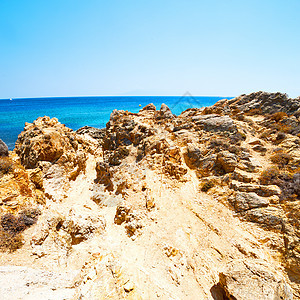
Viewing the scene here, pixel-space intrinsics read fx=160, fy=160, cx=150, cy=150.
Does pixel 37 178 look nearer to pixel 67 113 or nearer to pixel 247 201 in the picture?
pixel 247 201

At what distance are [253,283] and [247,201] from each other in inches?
194

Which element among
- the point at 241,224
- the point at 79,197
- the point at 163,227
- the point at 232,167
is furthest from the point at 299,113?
the point at 79,197

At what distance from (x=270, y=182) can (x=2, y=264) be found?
14455 millimetres

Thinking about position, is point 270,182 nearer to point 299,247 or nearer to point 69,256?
point 299,247

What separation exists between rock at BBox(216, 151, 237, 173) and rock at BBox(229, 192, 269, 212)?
2327mm

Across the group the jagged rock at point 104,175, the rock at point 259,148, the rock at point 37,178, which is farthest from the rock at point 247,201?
the rock at point 37,178

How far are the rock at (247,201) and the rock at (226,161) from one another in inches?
91.6

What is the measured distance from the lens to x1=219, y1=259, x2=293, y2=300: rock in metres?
5.66

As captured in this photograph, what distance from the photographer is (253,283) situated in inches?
235

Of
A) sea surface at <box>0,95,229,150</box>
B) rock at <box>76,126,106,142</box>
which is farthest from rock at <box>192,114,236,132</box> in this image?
rock at <box>76,126,106,142</box>

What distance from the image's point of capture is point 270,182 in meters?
10.4

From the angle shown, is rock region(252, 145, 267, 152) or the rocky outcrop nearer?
the rocky outcrop

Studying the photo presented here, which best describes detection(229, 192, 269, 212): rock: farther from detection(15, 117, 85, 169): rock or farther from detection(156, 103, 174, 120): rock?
detection(15, 117, 85, 169): rock

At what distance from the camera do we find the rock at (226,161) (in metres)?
12.3
